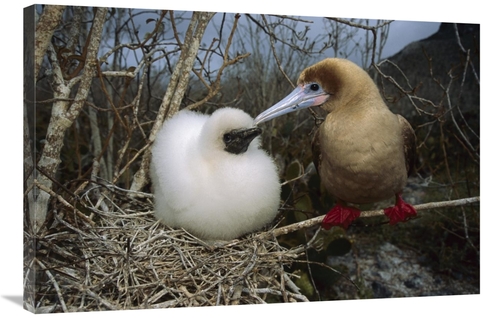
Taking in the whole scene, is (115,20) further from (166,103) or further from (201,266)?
(201,266)

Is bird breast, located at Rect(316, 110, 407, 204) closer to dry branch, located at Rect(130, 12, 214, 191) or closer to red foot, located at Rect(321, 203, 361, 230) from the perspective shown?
red foot, located at Rect(321, 203, 361, 230)

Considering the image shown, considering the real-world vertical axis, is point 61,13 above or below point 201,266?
above

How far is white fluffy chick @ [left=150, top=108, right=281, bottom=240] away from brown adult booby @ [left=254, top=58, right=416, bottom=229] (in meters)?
0.17

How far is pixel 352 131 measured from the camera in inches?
119

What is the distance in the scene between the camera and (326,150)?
312 cm

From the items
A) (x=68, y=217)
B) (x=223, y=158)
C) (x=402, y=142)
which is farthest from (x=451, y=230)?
(x=68, y=217)

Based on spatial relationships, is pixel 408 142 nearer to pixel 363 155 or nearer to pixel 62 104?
pixel 363 155

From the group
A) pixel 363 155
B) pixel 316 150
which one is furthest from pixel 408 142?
pixel 316 150

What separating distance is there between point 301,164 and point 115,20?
1223 millimetres

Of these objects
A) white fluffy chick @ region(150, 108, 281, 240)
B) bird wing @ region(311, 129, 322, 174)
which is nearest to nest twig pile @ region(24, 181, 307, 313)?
white fluffy chick @ region(150, 108, 281, 240)

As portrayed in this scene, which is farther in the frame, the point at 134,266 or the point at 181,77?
the point at 181,77

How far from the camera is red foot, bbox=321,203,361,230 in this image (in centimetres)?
335

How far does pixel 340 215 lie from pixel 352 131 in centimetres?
54

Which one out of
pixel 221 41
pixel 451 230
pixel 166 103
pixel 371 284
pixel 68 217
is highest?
pixel 221 41
